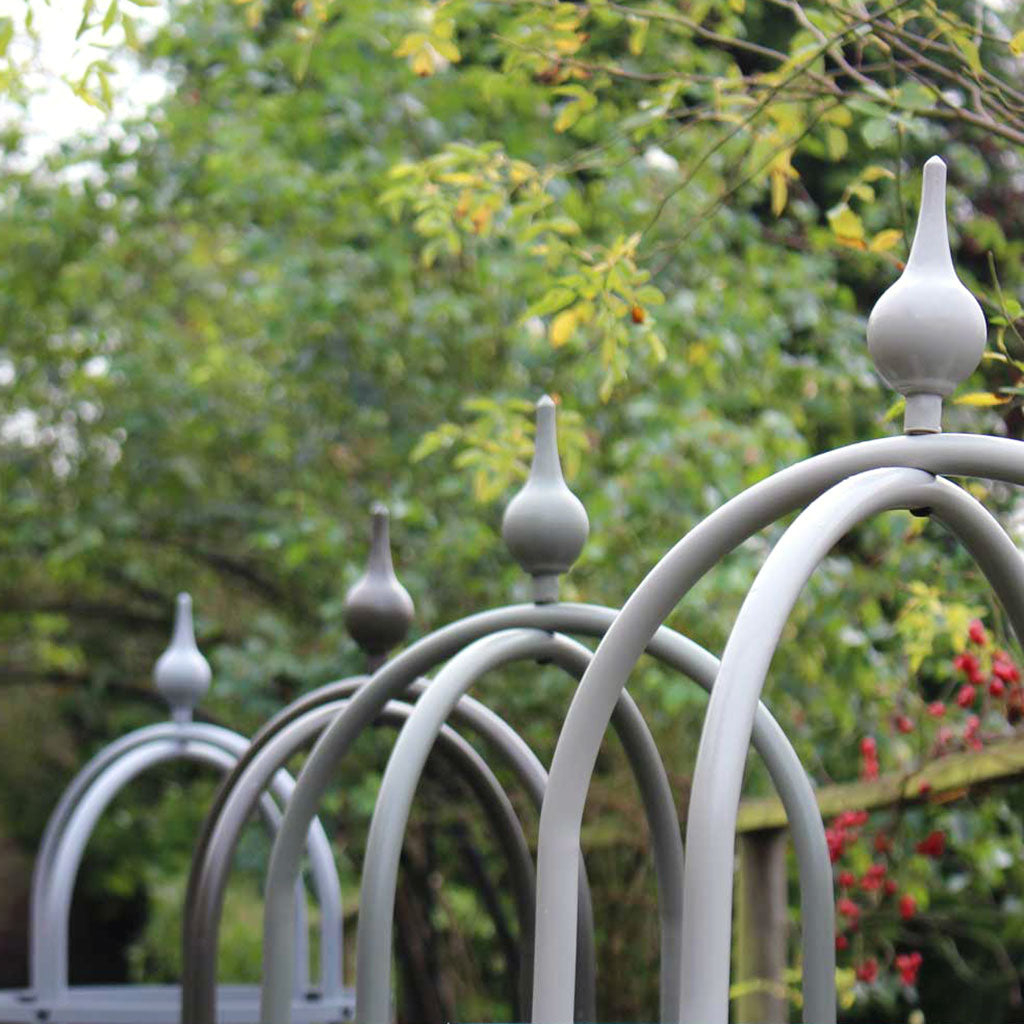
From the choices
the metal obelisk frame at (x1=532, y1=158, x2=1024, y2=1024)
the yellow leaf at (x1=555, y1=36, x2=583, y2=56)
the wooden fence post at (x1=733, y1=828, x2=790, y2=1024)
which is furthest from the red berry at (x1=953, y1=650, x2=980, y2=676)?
the metal obelisk frame at (x1=532, y1=158, x2=1024, y2=1024)

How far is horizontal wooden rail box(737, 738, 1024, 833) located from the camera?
254 centimetres

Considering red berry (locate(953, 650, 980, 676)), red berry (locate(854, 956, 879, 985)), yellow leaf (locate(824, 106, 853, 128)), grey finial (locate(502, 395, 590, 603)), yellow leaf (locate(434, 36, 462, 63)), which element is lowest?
red berry (locate(854, 956, 879, 985))

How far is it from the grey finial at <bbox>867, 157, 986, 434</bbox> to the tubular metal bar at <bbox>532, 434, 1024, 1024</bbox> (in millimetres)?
54

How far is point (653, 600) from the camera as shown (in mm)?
1188

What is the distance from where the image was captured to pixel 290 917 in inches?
73.4

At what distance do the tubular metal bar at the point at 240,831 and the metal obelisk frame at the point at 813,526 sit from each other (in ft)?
2.53

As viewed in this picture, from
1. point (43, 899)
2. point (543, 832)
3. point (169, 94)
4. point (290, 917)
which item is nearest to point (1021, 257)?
point (169, 94)

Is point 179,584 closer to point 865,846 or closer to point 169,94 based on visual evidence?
point 169,94

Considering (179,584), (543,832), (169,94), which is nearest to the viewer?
(543,832)

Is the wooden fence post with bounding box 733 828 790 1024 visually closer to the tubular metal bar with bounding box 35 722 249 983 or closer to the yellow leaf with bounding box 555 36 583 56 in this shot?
the tubular metal bar with bounding box 35 722 249 983

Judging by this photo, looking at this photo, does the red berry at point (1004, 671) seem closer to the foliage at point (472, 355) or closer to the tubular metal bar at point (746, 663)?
the foliage at point (472, 355)

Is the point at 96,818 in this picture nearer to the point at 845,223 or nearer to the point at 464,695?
the point at 464,695

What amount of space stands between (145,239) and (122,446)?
3.03 ft

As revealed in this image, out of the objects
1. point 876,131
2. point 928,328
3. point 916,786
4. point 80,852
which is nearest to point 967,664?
point 916,786
